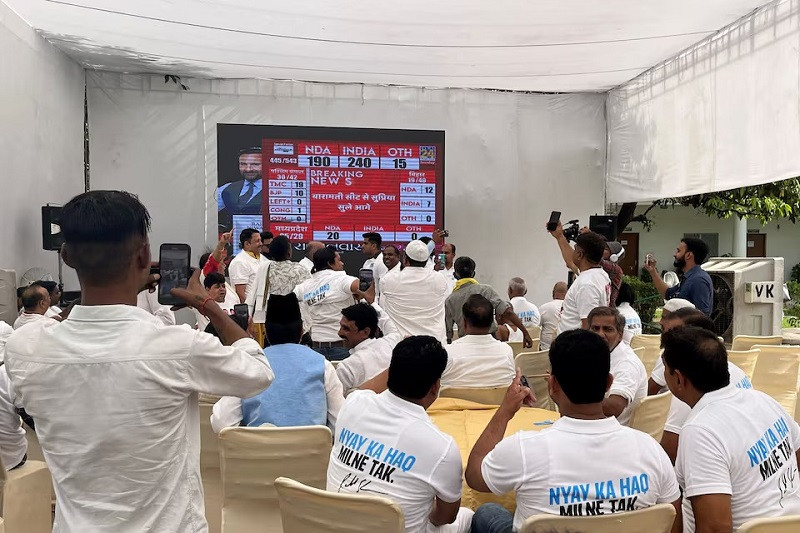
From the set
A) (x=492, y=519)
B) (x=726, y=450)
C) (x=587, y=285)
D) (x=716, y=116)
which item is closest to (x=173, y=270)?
(x=492, y=519)

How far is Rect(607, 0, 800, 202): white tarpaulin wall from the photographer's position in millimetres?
6680

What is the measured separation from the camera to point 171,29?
748 centimetres

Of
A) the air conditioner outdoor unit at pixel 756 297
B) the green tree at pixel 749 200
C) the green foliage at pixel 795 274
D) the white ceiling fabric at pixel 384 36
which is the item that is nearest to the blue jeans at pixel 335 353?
the white ceiling fabric at pixel 384 36

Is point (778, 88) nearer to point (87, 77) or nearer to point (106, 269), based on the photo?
point (106, 269)

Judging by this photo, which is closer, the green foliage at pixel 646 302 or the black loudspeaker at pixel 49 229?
the black loudspeaker at pixel 49 229

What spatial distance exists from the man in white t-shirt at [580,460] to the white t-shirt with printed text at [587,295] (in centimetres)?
268

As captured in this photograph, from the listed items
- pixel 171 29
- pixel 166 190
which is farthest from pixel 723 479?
pixel 166 190

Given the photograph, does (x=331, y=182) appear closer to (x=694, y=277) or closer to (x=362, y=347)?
(x=694, y=277)

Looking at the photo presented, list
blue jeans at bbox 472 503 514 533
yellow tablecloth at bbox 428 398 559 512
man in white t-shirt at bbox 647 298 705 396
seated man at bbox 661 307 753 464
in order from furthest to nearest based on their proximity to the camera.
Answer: man in white t-shirt at bbox 647 298 705 396 < seated man at bbox 661 307 753 464 < yellow tablecloth at bbox 428 398 559 512 < blue jeans at bbox 472 503 514 533

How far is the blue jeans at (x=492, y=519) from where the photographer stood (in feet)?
7.72

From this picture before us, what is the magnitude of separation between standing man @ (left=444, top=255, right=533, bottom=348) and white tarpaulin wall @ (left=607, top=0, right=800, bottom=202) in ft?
9.37

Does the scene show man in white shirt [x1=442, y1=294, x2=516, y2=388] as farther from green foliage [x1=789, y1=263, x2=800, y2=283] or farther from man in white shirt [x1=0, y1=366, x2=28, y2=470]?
green foliage [x1=789, y1=263, x2=800, y2=283]

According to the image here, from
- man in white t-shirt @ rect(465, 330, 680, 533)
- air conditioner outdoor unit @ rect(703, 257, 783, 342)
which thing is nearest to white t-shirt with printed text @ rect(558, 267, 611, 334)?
air conditioner outdoor unit @ rect(703, 257, 783, 342)

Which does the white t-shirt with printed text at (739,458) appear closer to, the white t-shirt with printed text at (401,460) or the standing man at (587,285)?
the white t-shirt with printed text at (401,460)
